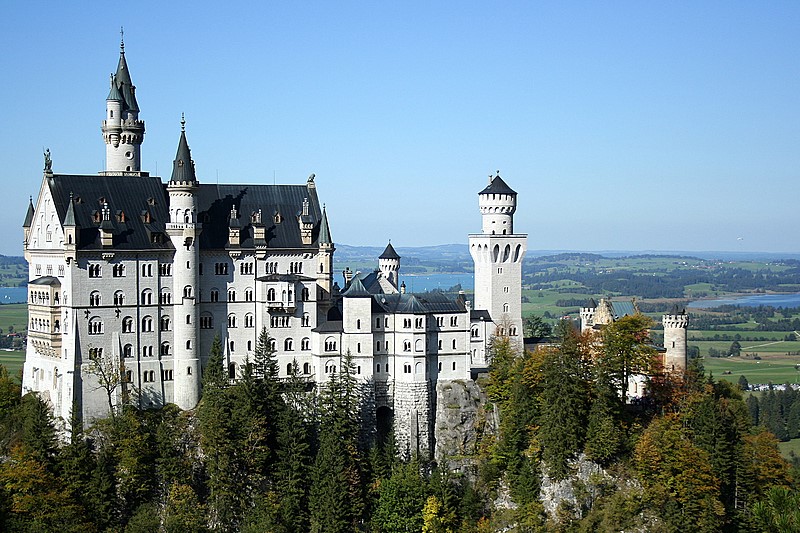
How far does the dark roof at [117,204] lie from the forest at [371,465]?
11595 mm

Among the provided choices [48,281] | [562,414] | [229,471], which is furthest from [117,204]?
[562,414]

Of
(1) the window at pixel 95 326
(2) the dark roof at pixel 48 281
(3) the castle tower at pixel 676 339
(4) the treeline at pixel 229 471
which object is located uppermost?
(2) the dark roof at pixel 48 281

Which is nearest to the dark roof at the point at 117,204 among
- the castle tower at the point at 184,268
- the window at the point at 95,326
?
the castle tower at the point at 184,268

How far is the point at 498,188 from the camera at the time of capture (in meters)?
98.2

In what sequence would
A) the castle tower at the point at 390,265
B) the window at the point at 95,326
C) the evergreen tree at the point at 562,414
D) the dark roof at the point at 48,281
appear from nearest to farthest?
the evergreen tree at the point at 562,414
the dark roof at the point at 48,281
the window at the point at 95,326
the castle tower at the point at 390,265

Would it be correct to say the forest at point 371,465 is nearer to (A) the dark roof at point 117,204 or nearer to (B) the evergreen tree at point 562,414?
(B) the evergreen tree at point 562,414

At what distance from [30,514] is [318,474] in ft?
69.7

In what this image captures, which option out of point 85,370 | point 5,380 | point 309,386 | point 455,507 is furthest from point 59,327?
point 455,507

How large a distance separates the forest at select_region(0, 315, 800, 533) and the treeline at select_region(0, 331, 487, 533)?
0.43 feet

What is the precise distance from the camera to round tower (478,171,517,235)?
97.7 metres

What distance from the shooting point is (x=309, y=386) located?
87688 millimetres

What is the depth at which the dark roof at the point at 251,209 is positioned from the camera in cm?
8856

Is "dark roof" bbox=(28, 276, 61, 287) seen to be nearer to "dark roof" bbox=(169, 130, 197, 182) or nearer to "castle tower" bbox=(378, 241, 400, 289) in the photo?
"dark roof" bbox=(169, 130, 197, 182)

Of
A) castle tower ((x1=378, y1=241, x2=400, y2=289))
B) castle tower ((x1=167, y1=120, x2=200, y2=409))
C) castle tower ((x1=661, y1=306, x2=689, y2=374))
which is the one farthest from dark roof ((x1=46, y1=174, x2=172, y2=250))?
castle tower ((x1=661, y1=306, x2=689, y2=374))
